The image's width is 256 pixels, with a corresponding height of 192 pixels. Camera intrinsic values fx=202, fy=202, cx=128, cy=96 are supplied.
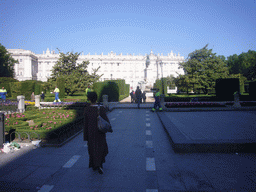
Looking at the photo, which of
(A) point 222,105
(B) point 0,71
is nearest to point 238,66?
(A) point 222,105

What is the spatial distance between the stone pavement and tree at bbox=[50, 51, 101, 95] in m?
20.8

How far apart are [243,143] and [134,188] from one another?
3.15m

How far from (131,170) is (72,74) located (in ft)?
78.3

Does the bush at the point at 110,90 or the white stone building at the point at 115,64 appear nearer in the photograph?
the bush at the point at 110,90

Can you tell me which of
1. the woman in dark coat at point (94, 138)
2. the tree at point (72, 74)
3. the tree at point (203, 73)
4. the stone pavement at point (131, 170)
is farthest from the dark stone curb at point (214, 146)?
the tree at point (72, 74)

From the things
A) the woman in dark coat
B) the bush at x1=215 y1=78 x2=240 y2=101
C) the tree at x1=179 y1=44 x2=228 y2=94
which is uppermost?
the tree at x1=179 y1=44 x2=228 y2=94

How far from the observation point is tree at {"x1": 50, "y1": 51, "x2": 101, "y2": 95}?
25.6 m

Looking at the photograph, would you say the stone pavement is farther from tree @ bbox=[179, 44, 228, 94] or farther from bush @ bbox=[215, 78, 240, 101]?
tree @ bbox=[179, 44, 228, 94]

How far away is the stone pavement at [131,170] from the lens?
3318mm

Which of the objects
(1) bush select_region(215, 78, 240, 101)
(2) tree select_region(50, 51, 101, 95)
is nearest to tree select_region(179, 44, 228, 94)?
(1) bush select_region(215, 78, 240, 101)

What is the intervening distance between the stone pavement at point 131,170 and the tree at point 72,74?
68.1 feet

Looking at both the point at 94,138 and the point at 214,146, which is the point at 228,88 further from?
the point at 94,138

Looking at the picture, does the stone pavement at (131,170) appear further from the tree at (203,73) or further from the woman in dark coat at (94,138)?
the tree at (203,73)

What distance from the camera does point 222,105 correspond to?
13820 millimetres
